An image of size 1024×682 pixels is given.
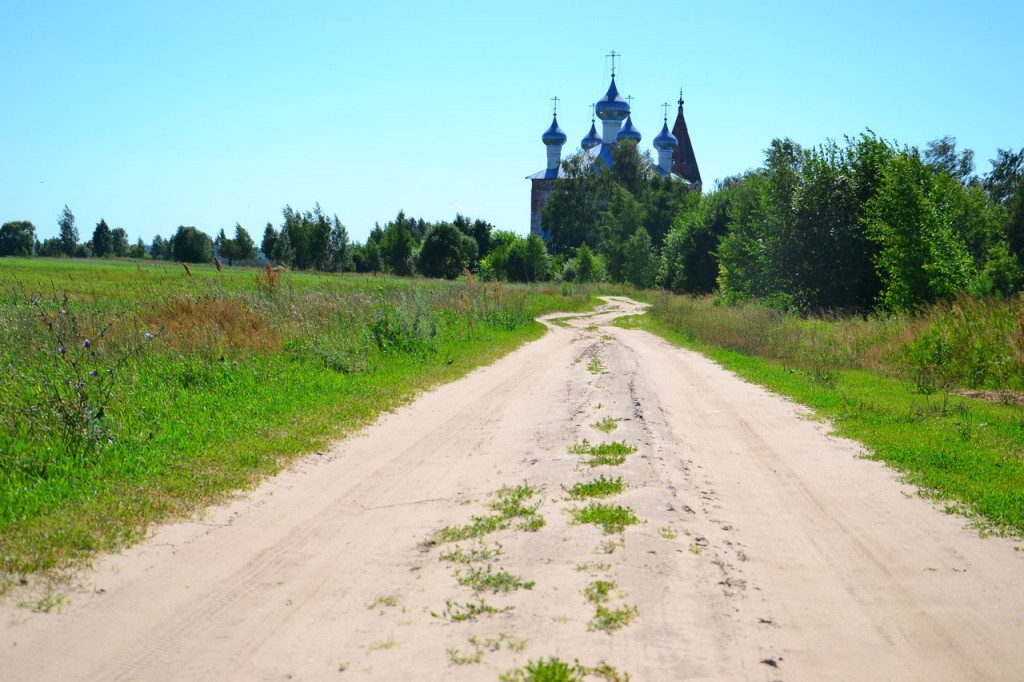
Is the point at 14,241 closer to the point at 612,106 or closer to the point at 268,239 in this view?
the point at 268,239

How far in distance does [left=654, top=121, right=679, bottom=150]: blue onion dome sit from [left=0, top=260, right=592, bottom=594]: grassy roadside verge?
3283 inches

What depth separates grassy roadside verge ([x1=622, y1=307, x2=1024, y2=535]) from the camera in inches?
319

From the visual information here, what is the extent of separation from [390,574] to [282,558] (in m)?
0.89

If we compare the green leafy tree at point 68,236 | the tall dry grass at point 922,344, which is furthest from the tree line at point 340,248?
the tall dry grass at point 922,344

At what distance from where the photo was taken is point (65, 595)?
533cm

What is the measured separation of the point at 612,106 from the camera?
98812 millimetres

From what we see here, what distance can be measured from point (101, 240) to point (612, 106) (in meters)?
55.9

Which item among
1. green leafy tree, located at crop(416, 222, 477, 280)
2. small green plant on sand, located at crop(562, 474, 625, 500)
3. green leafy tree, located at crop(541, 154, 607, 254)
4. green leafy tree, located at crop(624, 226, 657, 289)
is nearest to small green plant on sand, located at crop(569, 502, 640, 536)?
small green plant on sand, located at crop(562, 474, 625, 500)

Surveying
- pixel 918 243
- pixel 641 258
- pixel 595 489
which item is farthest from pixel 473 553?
pixel 641 258

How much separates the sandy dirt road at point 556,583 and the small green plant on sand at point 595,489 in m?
0.16

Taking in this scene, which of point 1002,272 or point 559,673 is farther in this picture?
point 1002,272

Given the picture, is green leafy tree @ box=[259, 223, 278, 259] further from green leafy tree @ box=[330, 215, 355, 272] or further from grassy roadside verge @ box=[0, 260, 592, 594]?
grassy roadside verge @ box=[0, 260, 592, 594]

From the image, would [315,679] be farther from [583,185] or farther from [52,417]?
[583,185]

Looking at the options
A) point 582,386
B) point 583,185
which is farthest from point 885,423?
point 583,185
